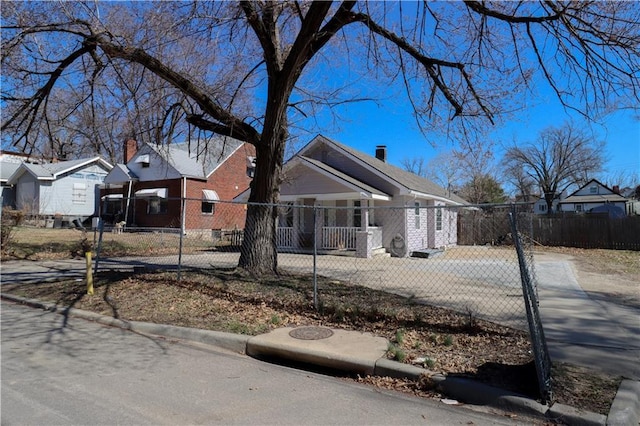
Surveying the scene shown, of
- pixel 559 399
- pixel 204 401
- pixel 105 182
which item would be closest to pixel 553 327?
pixel 559 399

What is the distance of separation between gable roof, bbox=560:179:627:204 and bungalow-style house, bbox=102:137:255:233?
48.0 meters

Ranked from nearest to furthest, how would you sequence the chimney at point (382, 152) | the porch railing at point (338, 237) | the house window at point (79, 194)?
1. the porch railing at point (338, 237)
2. the chimney at point (382, 152)
3. the house window at point (79, 194)

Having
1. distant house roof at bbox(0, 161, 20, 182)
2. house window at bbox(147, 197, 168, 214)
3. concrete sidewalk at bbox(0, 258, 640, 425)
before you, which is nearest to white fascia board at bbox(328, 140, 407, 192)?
concrete sidewalk at bbox(0, 258, 640, 425)

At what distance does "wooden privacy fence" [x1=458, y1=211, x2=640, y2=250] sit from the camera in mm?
21766

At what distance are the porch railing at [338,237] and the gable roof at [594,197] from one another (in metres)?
49.5

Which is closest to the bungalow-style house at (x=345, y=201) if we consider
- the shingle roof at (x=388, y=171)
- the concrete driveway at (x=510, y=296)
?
the shingle roof at (x=388, y=171)

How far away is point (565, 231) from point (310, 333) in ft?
75.3

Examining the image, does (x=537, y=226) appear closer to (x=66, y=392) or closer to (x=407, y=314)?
(x=407, y=314)

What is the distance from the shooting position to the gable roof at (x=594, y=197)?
53844 mm

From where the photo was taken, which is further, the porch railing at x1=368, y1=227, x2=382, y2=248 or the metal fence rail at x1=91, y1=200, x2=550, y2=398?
the porch railing at x1=368, y1=227, x2=382, y2=248

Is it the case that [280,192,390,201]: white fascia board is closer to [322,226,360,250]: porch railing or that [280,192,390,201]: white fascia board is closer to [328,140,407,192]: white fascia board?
[328,140,407,192]: white fascia board

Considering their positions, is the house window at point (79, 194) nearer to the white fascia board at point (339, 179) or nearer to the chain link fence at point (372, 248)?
the chain link fence at point (372, 248)

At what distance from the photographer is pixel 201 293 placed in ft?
25.4

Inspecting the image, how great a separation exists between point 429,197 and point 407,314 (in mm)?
14751
